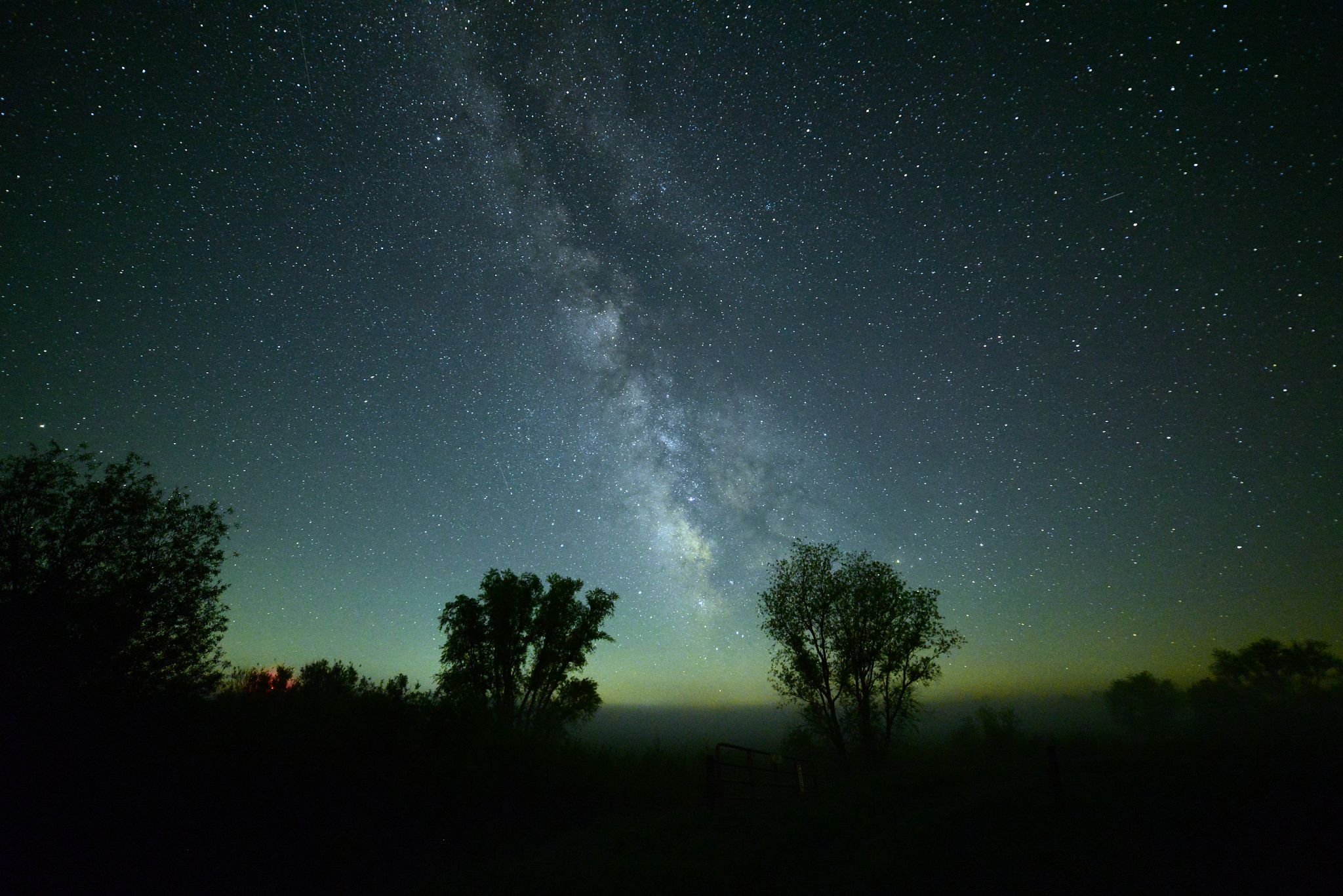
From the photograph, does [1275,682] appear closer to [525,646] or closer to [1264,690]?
[1264,690]

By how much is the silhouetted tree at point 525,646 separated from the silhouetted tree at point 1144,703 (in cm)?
10430

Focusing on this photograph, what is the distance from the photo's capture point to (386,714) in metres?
13.1

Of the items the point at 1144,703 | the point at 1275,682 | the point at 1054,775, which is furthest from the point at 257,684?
the point at 1144,703

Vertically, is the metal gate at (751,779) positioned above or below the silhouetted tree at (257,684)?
below

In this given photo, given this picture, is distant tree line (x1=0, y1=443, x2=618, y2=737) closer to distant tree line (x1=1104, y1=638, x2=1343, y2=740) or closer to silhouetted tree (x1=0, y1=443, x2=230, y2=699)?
silhouetted tree (x1=0, y1=443, x2=230, y2=699)

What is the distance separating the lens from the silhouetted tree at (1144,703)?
7919 centimetres

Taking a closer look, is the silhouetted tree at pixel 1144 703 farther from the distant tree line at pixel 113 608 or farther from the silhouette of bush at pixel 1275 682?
the distant tree line at pixel 113 608

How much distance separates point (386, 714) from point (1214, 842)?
18471 mm

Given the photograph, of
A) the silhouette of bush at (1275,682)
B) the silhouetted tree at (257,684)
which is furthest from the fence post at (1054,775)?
the silhouette of bush at (1275,682)

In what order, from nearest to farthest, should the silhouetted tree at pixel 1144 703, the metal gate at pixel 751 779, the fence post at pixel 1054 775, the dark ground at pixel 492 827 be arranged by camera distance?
the dark ground at pixel 492 827 < the fence post at pixel 1054 775 < the metal gate at pixel 751 779 < the silhouetted tree at pixel 1144 703

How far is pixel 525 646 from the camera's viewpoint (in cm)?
2708

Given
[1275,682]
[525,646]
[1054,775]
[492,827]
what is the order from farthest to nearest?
[1275,682] → [525,646] → [492,827] → [1054,775]

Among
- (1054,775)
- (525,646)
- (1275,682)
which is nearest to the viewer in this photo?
(1054,775)

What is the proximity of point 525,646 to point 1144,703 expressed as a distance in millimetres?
113098
